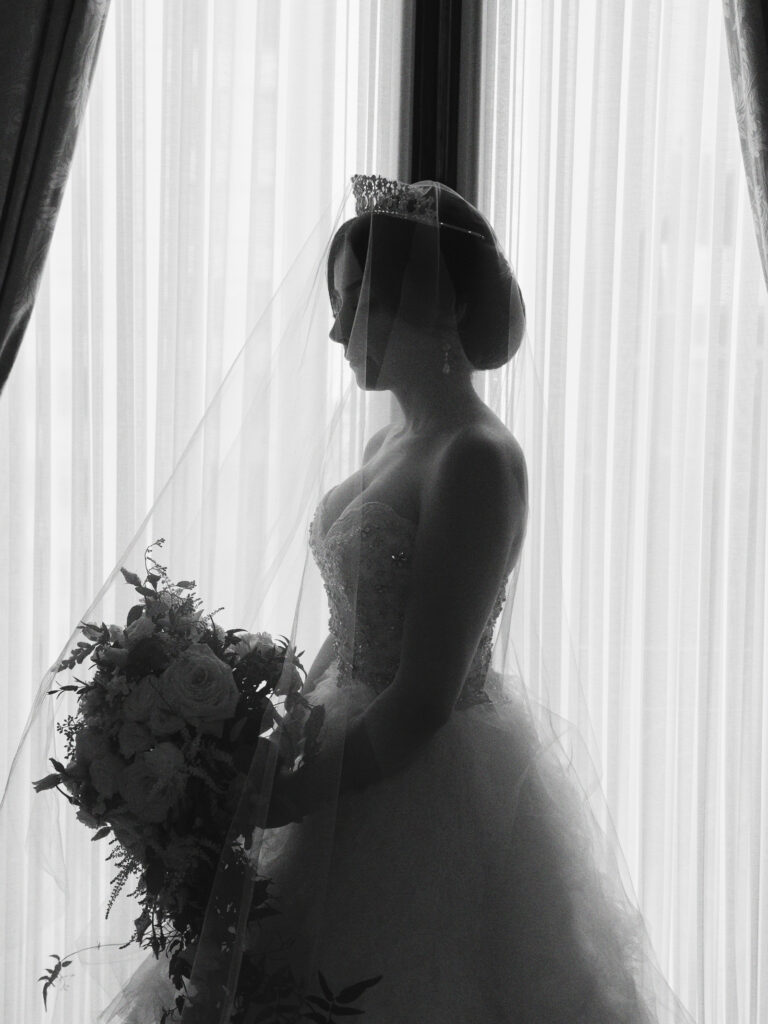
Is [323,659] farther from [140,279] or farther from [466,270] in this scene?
[140,279]

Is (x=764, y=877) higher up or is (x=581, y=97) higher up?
(x=581, y=97)

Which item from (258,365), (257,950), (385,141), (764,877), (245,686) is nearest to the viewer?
(257,950)

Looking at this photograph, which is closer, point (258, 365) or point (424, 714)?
point (424, 714)

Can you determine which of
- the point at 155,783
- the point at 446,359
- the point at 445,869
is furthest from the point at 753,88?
the point at 155,783

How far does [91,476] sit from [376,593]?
116cm

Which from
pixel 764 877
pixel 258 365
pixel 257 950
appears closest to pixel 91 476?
pixel 258 365

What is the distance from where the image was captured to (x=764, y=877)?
2262mm

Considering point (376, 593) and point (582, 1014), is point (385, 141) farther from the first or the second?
point (582, 1014)

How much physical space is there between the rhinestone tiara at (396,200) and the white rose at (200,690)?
0.74 m

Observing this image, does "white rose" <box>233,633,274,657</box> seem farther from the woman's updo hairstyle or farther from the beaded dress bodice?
the woman's updo hairstyle

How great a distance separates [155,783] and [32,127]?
61.5 inches

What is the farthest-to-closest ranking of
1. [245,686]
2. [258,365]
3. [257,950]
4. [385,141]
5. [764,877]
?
[385,141] → [764,877] → [258,365] → [245,686] → [257,950]

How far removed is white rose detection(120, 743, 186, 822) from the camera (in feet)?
4.17

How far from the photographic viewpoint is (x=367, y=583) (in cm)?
144
